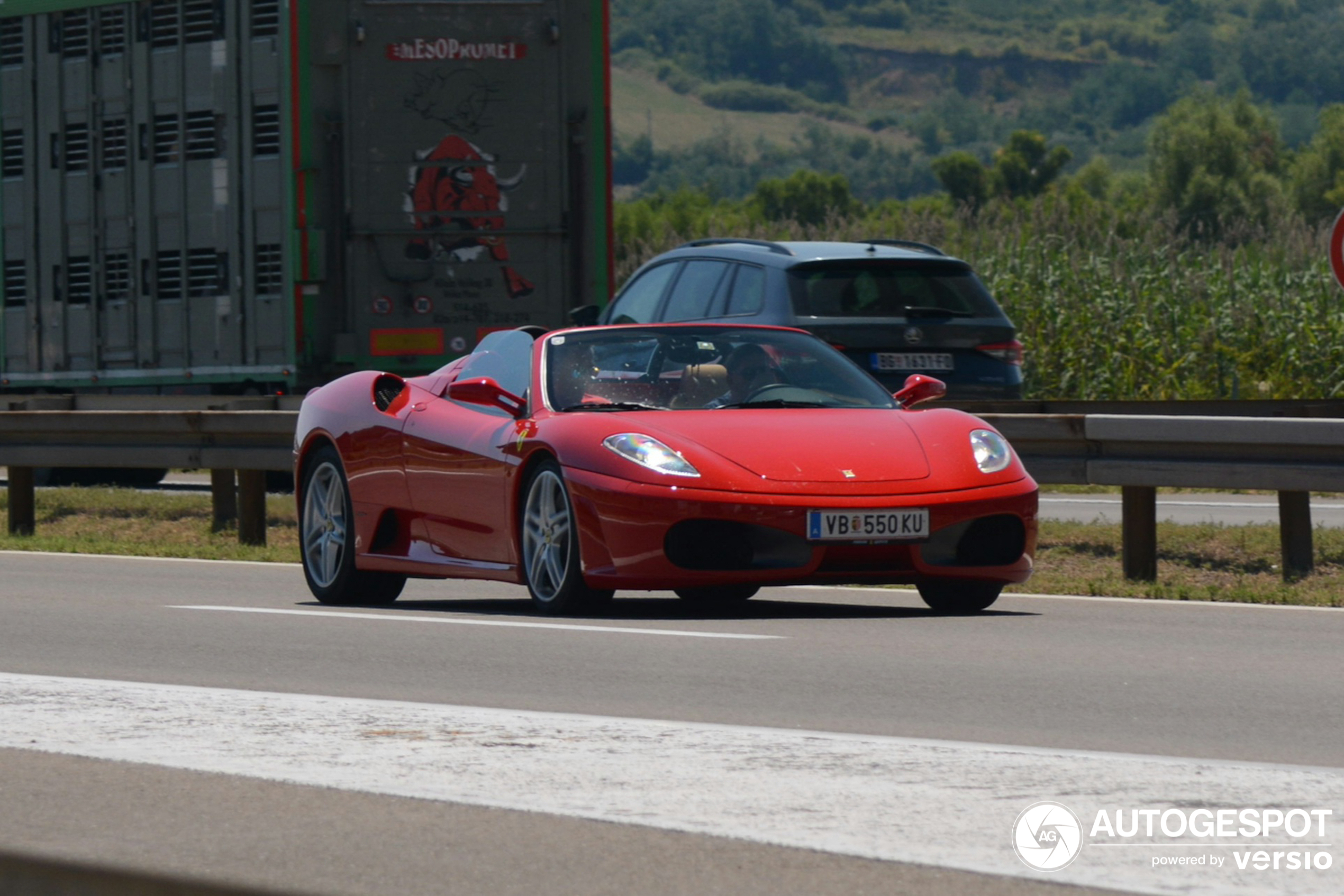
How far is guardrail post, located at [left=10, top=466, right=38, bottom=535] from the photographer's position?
1688 cm

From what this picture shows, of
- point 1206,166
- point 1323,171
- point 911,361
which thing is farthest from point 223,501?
point 1323,171

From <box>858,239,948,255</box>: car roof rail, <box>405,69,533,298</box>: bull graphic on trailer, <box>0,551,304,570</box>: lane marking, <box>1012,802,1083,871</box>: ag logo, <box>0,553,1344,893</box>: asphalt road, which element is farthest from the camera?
<box>405,69,533,298</box>: bull graphic on trailer

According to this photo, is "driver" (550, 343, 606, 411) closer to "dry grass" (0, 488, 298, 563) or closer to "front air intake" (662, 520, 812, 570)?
"front air intake" (662, 520, 812, 570)

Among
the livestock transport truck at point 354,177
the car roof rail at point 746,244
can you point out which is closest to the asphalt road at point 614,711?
the car roof rail at point 746,244

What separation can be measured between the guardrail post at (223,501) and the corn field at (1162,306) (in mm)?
9879

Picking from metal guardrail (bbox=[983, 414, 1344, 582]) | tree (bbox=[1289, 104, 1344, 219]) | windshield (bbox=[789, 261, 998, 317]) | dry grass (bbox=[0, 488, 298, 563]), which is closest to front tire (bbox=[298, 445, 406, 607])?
dry grass (bbox=[0, 488, 298, 563])

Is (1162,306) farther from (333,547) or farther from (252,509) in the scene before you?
(333,547)

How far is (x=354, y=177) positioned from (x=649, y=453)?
10.1 m

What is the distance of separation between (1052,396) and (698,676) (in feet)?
54.1

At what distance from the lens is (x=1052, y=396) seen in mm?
23625

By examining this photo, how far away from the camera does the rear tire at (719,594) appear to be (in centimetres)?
1012

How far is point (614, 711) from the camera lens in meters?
6.81

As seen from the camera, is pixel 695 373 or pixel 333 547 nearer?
pixel 695 373

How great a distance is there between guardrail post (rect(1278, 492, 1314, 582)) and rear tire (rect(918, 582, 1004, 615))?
7.61 feet
